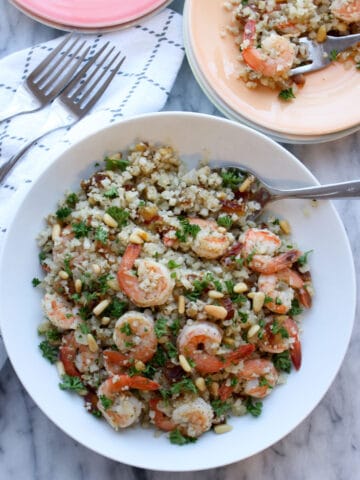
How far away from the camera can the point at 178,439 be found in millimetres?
2061

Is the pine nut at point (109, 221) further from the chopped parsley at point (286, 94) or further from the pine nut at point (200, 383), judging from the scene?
the chopped parsley at point (286, 94)

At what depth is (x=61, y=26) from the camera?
8.09 ft

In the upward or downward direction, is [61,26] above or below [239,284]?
above

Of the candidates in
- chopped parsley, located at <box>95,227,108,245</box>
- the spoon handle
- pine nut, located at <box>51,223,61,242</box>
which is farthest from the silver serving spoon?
pine nut, located at <box>51,223,61,242</box>

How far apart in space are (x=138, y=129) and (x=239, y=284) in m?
0.63

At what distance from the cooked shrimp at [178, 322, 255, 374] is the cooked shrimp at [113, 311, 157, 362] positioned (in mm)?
99

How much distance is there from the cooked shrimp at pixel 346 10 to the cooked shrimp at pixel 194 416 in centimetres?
148

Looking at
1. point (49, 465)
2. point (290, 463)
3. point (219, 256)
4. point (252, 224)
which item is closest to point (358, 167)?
point (252, 224)

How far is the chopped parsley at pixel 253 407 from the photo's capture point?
83.3 inches

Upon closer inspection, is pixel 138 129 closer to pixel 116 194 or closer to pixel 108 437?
pixel 116 194

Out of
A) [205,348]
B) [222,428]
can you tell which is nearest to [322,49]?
[205,348]

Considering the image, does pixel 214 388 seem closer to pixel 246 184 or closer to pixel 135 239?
pixel 135 239

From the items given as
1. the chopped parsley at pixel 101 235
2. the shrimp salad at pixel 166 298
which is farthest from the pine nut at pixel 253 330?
the chopped parsley at pixel 101 235

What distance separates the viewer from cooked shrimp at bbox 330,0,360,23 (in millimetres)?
2342
